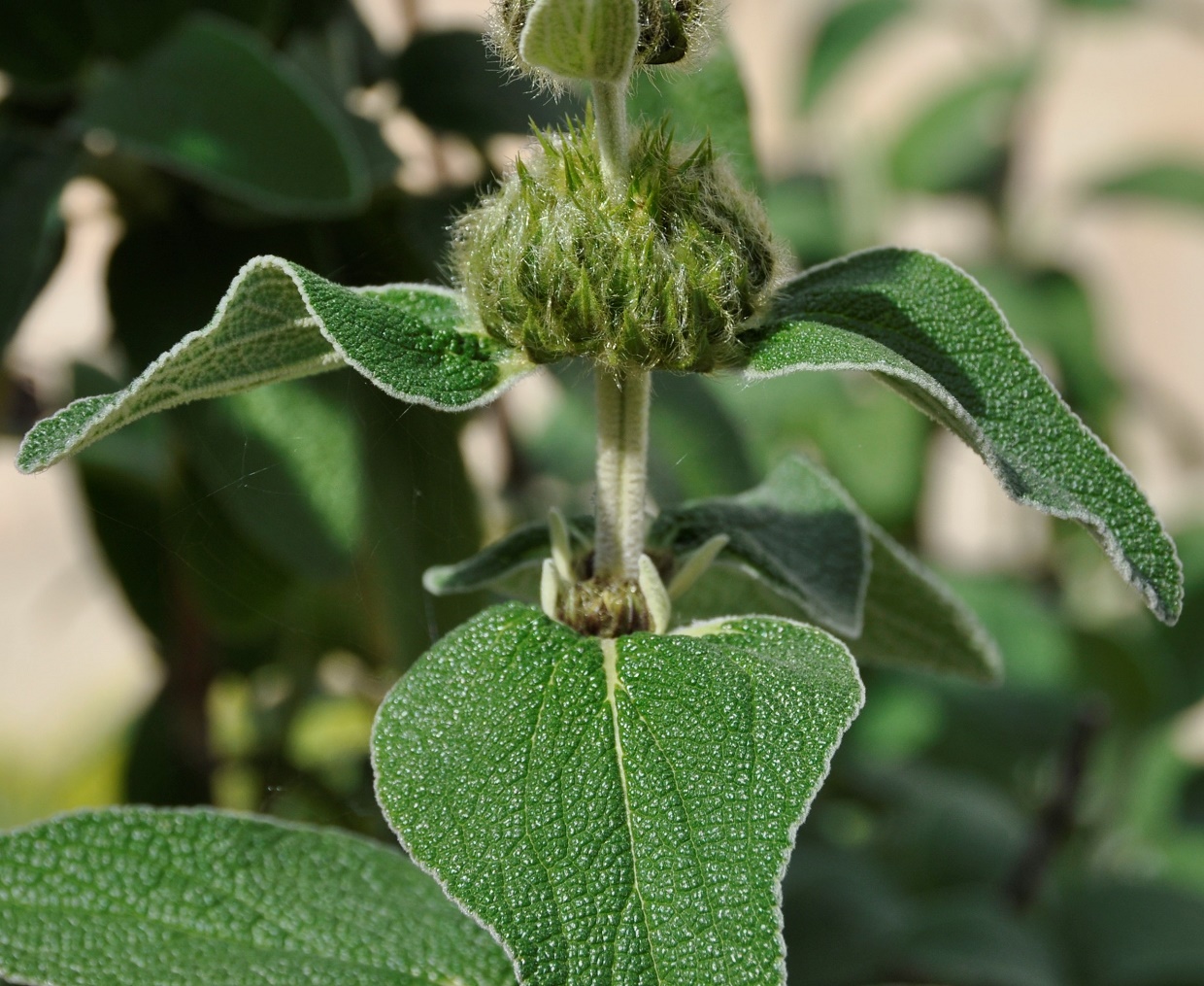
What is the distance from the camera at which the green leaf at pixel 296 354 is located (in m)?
0.48

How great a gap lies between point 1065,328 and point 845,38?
1.96 ft

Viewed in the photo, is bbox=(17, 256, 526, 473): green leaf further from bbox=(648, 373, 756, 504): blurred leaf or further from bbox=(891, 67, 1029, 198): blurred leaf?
bbox=(891, 67, 1029, 198): blurred leaf

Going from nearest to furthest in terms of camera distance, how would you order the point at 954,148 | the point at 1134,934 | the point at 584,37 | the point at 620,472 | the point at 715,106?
the point at 584,37, the point at 620,472, the point at 715,106, the point at 1134,934, the point at 954,148

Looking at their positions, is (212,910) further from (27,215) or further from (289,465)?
(27,215)

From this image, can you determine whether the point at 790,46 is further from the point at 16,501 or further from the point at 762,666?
the point at 762,666

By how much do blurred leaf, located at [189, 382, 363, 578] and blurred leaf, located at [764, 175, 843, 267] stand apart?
3.49 feet

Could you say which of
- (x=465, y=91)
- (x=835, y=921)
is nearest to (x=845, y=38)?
(x=465, y=91)

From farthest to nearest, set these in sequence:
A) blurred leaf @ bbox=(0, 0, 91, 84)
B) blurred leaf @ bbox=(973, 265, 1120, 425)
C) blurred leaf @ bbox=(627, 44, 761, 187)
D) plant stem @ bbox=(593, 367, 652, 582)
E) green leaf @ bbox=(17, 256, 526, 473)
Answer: blurred leaf @ bbox=(973, 265, 1120, 425), blurred leaf @ bbox=(0, 0, 91, 84), blurred leaf @ bbox=(627, 44, 761, 187), plant stem @ bbox=(593, 367, 652, 582), green leaf @ bbox=(17, 256, 526, 473)

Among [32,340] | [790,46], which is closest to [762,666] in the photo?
[32,340]

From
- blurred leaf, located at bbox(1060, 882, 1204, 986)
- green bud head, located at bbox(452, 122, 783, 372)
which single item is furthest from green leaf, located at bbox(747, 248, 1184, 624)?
blurred leaf, located at bbox(1060, 882, 1204, 986)

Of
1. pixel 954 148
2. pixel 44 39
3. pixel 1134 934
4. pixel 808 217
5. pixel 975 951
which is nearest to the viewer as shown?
pixel 44 39

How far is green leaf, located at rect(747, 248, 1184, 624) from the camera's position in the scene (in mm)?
518

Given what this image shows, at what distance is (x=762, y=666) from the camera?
543mm

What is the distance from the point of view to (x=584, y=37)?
0.49 meters
